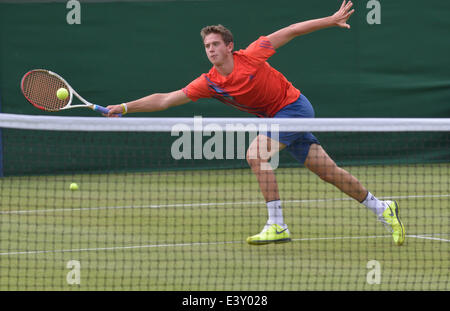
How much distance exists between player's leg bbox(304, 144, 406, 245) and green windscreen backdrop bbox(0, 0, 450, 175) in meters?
4.98

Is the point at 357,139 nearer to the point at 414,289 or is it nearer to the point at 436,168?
the point at 436,168

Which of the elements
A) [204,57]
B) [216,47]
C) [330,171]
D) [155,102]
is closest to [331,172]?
[330,171]

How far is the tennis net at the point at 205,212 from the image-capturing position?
439cm

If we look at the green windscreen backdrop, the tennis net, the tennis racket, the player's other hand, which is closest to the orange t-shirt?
the tennis net

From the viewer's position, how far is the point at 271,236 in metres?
5.09

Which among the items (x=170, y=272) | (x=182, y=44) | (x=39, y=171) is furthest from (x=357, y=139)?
(x=170, y=272)

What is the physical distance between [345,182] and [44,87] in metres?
2.19

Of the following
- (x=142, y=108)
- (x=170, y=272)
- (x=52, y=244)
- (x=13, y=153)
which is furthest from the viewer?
(x=13, y=153)

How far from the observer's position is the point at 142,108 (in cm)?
Answer: 513

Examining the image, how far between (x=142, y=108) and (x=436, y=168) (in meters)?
6.53

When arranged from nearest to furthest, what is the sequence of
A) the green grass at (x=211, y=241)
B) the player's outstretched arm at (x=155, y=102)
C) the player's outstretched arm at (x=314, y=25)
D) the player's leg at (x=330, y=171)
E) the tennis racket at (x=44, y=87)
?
the green grass at (x=211, y=241) → the player's outstretched arm at (x=314, y=25) → the player's outstretched arm at (x=155, y=102) → the player's leg at (x=330, y=171) → the tennis racket at (x=44, y=87)

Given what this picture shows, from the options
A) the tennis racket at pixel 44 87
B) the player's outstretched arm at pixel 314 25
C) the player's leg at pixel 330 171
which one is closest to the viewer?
the player's outstretched arm at pixel 314 25

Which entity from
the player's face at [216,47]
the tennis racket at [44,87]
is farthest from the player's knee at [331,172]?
the tennis racket at [44,87]

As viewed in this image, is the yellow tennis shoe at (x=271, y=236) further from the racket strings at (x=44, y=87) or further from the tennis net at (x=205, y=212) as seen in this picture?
the racket strings at (x=44, y=87)
